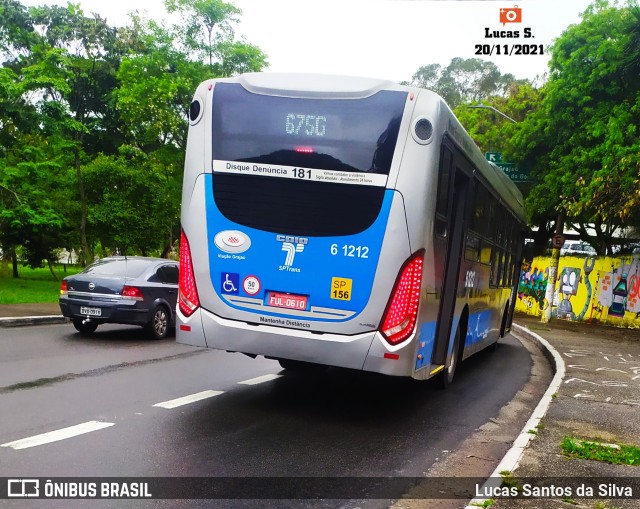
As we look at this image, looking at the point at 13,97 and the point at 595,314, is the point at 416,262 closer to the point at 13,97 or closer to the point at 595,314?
the point at 13,97

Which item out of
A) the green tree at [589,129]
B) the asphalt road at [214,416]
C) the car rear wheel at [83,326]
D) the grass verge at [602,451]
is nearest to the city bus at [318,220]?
the asphalt road at [214,416]

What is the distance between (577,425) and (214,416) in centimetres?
398

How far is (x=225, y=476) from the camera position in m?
5.05

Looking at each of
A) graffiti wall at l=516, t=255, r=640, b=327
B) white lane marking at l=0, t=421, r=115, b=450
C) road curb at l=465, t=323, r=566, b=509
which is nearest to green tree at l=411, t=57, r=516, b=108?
graffiti wall at l=516, t=255, r=640, b=327

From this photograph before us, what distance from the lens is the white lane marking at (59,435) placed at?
18.0 feet

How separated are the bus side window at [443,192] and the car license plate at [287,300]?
1.55 meters

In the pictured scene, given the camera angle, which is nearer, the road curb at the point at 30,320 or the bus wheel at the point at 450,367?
the bus wheel at the point at 450,367

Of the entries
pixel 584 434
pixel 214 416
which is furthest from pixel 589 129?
pixel 214 416

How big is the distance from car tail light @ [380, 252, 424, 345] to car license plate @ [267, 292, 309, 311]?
0.80 m

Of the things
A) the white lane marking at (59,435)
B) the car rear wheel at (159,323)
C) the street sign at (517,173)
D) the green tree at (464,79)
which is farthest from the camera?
the green tree at (464,79)

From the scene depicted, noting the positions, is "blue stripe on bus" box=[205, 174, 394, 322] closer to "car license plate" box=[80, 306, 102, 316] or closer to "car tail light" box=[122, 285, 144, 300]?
"car tail light" box=[122, 285, 144, 300]

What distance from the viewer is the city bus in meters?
6.54

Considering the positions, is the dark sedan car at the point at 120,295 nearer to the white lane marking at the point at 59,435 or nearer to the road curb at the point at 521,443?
the white lane marking at the point at 59,435

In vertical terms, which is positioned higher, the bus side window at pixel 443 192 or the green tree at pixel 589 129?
the green tree at pixel 589 129
